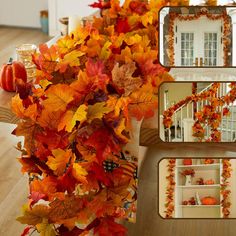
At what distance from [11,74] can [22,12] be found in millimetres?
4713

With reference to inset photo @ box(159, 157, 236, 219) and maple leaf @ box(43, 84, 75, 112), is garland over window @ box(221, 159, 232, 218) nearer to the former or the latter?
inset photo @ box(159, 157, 236, 219)

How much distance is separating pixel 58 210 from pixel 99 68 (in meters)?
0.23

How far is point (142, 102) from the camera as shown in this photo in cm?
84

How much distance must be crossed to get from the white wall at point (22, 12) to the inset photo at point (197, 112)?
602cm

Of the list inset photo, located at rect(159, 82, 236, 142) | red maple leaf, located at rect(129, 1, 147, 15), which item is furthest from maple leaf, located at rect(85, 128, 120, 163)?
red maple leaf, located at rect(129, 1, 147, 15)

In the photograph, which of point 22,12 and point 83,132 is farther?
point 22,12

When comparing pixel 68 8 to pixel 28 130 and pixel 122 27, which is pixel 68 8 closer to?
pixel 122 27

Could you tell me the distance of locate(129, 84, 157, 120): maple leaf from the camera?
0.83 meters

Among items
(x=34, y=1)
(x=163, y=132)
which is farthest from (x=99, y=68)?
(x=34, y=1)

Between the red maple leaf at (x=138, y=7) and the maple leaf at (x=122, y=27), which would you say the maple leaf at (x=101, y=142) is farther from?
the red maple leaf at (x=138, y=7)

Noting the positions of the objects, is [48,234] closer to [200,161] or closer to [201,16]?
[200,161]

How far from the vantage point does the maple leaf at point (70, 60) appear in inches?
35.9

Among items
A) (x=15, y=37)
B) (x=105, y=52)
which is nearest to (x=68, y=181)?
(x=105, y=52)

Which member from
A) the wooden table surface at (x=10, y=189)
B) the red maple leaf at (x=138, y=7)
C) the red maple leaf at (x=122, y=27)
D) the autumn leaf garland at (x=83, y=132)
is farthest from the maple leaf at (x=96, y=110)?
the wooden table surface at (x=10, y=189)
